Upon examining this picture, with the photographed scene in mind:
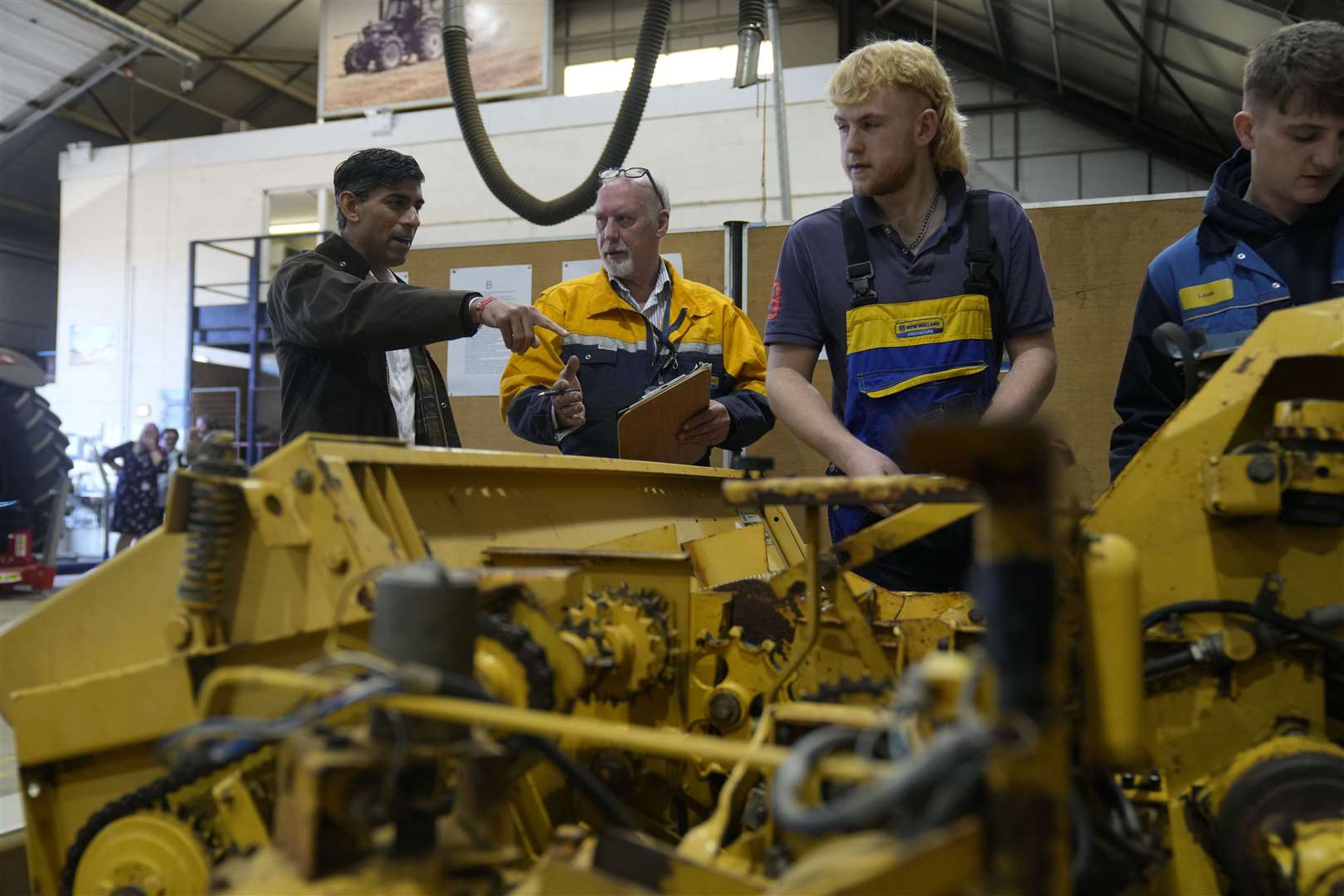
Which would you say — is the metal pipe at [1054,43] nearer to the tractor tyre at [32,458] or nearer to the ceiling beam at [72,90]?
the ceiling beam at [72,90]

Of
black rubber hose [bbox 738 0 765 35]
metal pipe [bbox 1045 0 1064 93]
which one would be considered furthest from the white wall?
black rubber hose [bbox 738 0 765 35]

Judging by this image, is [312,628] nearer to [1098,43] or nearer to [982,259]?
[982,259]

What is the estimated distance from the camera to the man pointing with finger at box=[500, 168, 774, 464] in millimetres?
3143

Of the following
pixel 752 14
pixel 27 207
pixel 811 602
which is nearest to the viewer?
pixel 811 602

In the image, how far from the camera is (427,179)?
10070 millimetres

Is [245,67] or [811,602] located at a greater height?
[245,67]

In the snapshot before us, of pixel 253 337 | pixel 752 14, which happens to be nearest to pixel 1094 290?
pixel 752 14

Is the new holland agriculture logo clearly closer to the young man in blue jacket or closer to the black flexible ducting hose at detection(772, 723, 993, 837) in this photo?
the young man in blue jacket

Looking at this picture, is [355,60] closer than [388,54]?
No

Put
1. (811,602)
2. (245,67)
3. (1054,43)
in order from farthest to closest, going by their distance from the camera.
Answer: (245,67), (1054,43), (811,602)

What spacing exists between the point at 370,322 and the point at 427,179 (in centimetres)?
818

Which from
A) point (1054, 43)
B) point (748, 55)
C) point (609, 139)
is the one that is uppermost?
point (1054, 43)

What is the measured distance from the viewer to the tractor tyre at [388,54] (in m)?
10.6

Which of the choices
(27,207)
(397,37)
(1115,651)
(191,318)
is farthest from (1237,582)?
(27,207)
